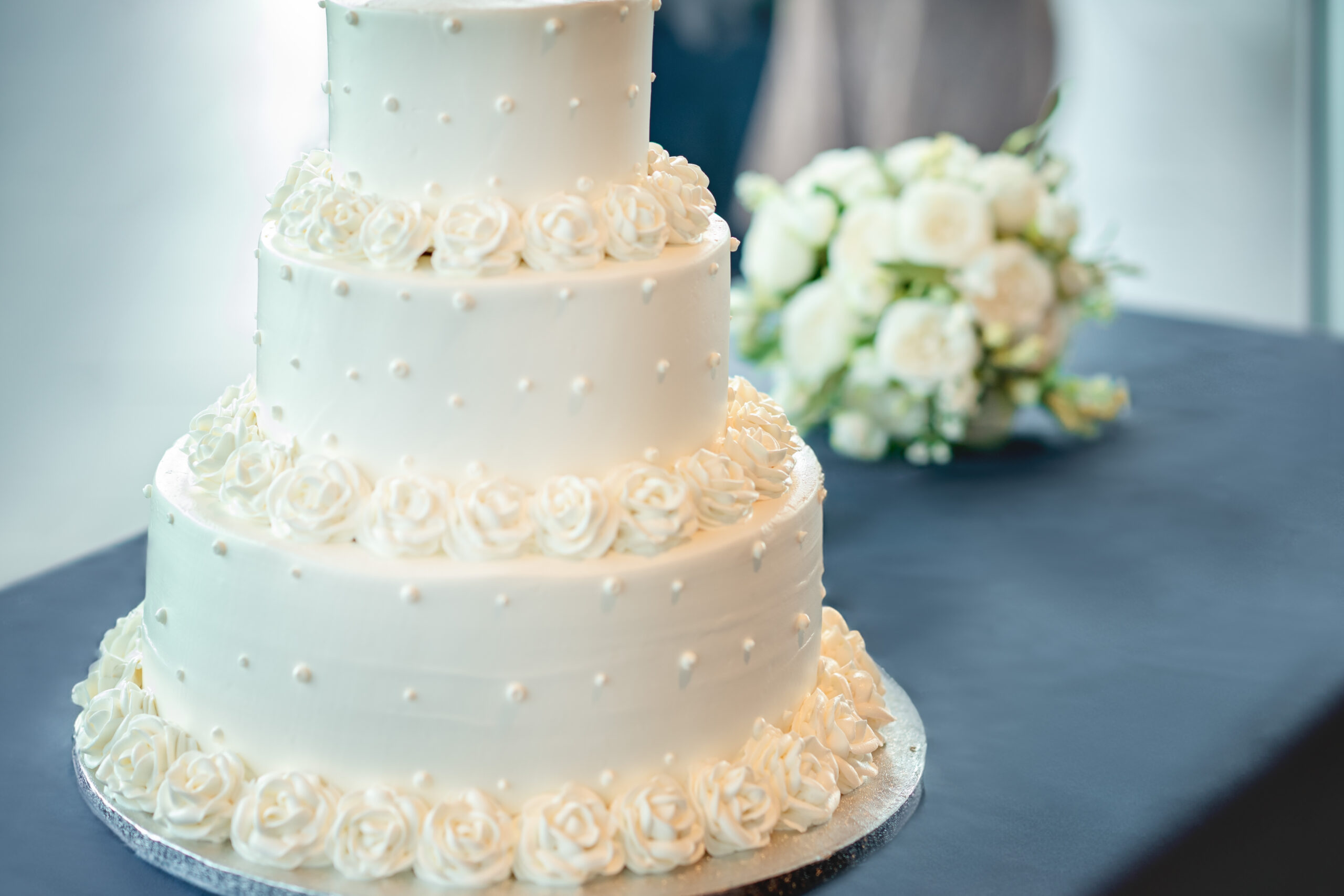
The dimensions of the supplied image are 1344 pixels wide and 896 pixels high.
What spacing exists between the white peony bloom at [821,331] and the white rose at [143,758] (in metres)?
1.92

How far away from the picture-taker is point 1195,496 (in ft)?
10.9

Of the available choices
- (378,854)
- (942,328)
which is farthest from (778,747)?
(942,328)

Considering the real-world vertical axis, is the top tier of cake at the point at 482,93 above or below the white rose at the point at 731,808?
above

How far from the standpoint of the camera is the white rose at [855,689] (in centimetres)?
216

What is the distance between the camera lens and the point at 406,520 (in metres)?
1.74

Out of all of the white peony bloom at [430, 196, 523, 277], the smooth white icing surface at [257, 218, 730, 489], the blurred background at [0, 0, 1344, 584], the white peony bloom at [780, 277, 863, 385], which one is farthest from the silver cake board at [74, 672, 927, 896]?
the blurred background at [0, 0, 1344, 584]

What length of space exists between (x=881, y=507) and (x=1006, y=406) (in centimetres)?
52

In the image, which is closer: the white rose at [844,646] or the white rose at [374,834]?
the white rose at [374,834]

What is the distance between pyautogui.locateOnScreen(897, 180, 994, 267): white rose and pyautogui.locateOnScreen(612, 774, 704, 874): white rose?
6.15 ft

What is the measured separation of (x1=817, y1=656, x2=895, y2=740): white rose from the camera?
2.16m

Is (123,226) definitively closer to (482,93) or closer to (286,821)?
(482,93)

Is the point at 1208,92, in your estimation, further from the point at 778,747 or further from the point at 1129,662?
the point at 778,747

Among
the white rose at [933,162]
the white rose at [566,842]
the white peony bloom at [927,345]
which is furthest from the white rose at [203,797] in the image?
the white rose at [933,162]

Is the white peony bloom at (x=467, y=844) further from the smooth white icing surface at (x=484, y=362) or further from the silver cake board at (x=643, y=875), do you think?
the smooth white icing surface at (x=484, y=362)
